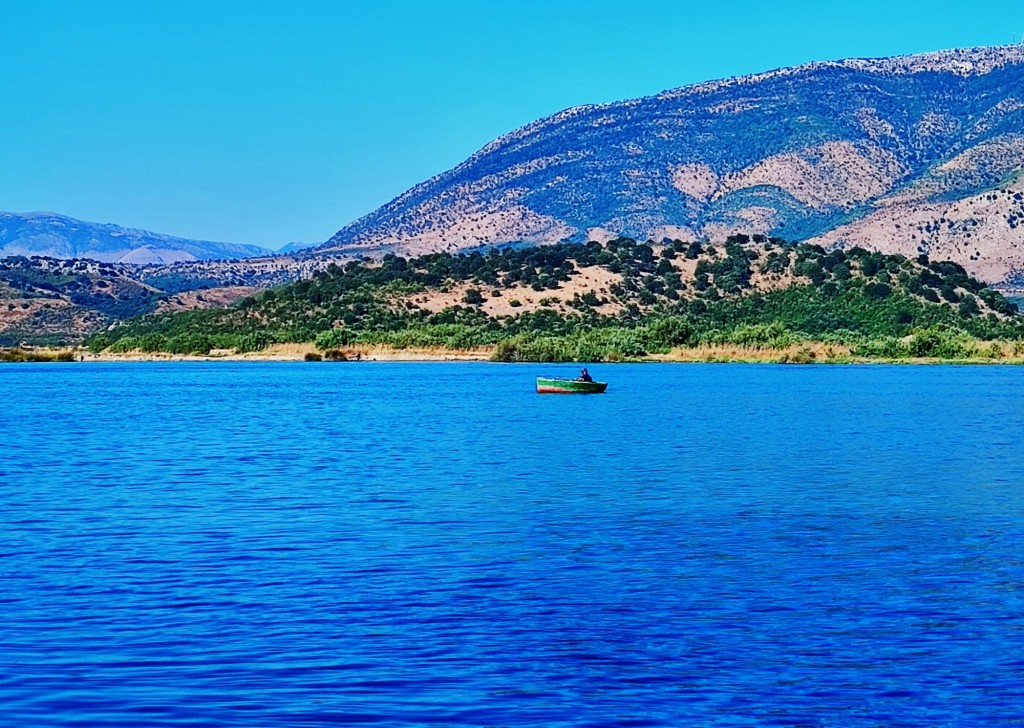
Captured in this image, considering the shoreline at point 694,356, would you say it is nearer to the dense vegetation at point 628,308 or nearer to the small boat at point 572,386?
the dense vegetation at point 628,308

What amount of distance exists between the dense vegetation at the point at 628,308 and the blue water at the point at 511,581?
79.4 metres

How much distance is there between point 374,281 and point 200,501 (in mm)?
124097

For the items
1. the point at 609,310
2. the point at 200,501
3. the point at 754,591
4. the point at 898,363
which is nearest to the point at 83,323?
the point at 609,310

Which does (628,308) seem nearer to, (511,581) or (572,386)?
(572,386)

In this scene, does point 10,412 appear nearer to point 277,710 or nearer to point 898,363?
point 277,710

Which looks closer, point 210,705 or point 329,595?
point 210,705

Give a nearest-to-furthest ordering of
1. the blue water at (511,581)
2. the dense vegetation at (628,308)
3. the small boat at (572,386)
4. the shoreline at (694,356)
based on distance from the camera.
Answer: the blue water at (511,581) → the small boat at (572,386) → the shoreline at (694,356) → the dense vegetation at (628,308)

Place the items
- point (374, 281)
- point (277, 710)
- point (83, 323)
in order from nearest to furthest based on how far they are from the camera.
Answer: point (277, 710) < point (374, 281) < point (83, 323)

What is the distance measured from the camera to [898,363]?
12175 cm

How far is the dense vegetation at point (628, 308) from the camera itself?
12581cm

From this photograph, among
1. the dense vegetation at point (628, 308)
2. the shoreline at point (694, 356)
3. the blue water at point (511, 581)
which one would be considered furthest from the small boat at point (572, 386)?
the dense vegetation at point (628, 308)

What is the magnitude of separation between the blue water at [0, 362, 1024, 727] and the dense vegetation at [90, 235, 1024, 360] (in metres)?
79.4

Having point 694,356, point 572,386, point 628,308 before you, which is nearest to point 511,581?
point 572,386

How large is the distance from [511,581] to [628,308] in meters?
123
